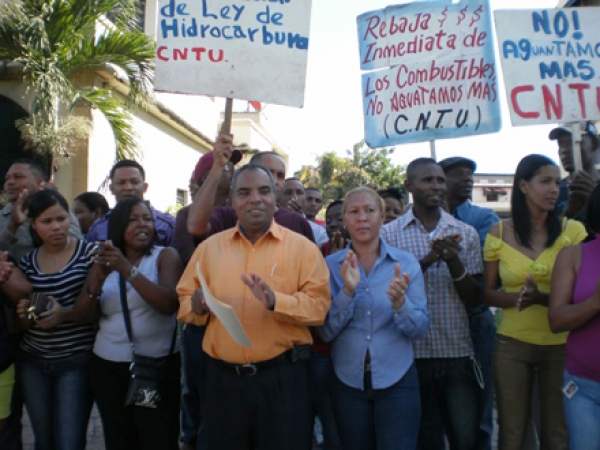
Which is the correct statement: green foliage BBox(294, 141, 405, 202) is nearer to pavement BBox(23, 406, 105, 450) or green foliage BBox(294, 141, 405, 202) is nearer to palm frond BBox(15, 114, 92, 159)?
palm frond BBox(15, 114, 92, 159)

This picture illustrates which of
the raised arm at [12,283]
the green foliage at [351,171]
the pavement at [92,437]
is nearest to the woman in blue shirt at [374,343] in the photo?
the raised arm at [12,283]

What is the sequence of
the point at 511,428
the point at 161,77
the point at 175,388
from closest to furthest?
the point at 511,428, the point at 175,388, the point at 161,77

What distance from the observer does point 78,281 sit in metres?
3.49

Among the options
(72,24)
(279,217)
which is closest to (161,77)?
(279,217)

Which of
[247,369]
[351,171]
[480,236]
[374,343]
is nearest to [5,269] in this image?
[247,369]

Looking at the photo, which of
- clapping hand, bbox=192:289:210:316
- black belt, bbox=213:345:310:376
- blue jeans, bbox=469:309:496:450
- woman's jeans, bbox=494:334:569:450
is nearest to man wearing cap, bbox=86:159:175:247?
clapping hand, bbox=192:289:210:316

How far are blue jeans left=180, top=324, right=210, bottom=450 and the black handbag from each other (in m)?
0.25

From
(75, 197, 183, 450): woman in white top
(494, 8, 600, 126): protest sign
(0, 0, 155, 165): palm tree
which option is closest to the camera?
(75, 197, 183, 450): woman in white top

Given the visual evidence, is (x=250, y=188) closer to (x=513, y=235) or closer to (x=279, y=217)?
(x=279, y=217)

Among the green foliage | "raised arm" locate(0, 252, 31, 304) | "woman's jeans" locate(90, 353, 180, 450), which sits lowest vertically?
"woman's jeans" locate(90, 353, 180, 450)

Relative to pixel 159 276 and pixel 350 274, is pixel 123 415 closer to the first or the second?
pixel 159 276

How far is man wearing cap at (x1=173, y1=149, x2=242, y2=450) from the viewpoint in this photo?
360 centimetres

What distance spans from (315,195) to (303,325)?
140 inches

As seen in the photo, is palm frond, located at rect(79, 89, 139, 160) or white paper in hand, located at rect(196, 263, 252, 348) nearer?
white paper in hand, located at rect(196, 263, 252, 348)
